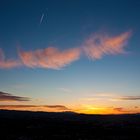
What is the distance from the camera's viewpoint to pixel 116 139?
105375mm

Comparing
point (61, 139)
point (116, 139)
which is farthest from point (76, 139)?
point (116, 139)

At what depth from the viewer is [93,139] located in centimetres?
10169

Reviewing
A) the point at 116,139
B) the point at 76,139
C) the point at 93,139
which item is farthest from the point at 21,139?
the point at 116,139

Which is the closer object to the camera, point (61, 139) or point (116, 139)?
point (61, 139)

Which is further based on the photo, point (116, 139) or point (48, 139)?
point (116, 139)

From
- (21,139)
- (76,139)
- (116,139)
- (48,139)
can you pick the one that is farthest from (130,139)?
(21,139)

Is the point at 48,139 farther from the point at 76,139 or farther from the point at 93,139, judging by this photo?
the point at 93,139

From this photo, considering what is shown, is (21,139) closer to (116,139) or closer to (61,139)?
(61,139)

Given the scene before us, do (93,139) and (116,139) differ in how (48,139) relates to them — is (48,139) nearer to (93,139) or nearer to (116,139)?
(93,139)

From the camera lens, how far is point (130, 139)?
9994 centimetres

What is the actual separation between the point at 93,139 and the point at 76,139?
634 cm

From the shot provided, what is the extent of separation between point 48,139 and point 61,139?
454 centimetres

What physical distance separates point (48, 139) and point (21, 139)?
9.35m

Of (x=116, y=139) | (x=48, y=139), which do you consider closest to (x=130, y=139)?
(x=116, y=139)
